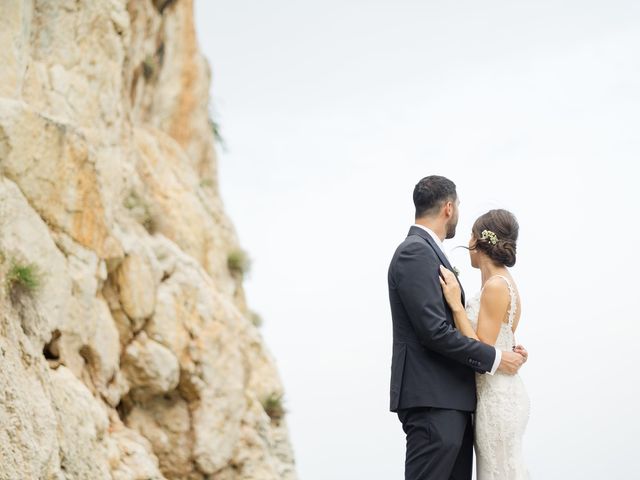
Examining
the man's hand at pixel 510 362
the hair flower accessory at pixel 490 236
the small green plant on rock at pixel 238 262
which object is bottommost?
the man's hand at pixel 510 362

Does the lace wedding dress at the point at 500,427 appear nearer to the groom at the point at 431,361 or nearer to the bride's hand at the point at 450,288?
the groom at the point at 431,361

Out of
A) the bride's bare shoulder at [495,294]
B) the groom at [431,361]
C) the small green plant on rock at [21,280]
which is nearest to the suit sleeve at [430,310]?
the groom at [431,361]

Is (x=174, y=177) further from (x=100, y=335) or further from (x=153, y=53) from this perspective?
(x=100, y=335)

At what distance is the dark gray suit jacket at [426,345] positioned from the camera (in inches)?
204

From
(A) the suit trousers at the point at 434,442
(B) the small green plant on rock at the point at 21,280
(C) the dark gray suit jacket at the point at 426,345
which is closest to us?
(A) the suit trousers at the point at 434,442

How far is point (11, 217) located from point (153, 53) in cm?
834

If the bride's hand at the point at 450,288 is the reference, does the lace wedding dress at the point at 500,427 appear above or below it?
below

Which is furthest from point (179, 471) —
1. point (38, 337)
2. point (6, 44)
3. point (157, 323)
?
point (6, 44)

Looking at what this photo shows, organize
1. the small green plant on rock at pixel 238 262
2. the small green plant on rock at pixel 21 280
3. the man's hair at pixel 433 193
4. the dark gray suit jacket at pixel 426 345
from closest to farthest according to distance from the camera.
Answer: the dark gray suit jacket at pixel 426 345 < the man's hair at pixel 433 193 < the small green plant on rock at pixel 21 280 < the small green plant on rock at pixel 238 262

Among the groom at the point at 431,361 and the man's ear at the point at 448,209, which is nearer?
the groom at the point at 431,361

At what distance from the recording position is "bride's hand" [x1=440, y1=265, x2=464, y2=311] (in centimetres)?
539

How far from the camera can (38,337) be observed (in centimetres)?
715

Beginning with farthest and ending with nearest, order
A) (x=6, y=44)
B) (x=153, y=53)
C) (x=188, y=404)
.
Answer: (x=153, y=53) < (x=188, y=404) < (x=6, y=44)

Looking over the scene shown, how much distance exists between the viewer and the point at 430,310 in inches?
205
